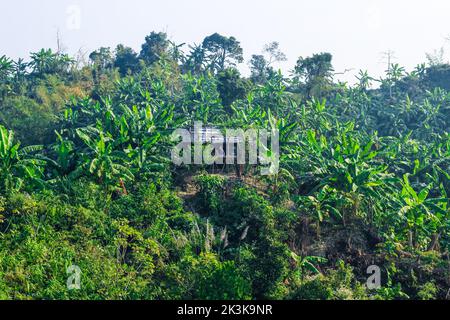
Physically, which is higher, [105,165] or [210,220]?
[105,165]

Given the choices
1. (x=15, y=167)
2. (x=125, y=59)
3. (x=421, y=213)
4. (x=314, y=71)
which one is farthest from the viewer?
A: (x=125, y=59)

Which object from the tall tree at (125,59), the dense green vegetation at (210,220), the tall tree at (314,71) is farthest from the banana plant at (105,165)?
the tall tree at (125,59)

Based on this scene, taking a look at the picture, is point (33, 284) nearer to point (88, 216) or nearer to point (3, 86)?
point (88, 216)

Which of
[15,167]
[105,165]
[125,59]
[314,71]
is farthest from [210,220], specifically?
[125,59]

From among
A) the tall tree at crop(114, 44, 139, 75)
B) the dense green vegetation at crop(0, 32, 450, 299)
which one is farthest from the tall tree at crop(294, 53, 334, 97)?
the tall tree at crop(114, 44, 139, 75)

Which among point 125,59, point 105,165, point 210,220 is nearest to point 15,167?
point 105,165

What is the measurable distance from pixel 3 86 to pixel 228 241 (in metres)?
22.7

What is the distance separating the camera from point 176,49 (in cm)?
4119

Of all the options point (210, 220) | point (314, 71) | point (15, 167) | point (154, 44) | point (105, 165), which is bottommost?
point (210, 220)

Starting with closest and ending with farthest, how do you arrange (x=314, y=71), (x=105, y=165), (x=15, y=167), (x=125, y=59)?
(x=15, y=167), (x=105, y=165), (x=314, y=71), (x=125, y=59)

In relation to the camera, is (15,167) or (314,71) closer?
(15,167)

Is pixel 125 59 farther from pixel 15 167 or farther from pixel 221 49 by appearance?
pixel 15 167

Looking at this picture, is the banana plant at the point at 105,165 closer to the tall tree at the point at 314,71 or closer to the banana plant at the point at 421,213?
the banana plant at the point at 421,213
